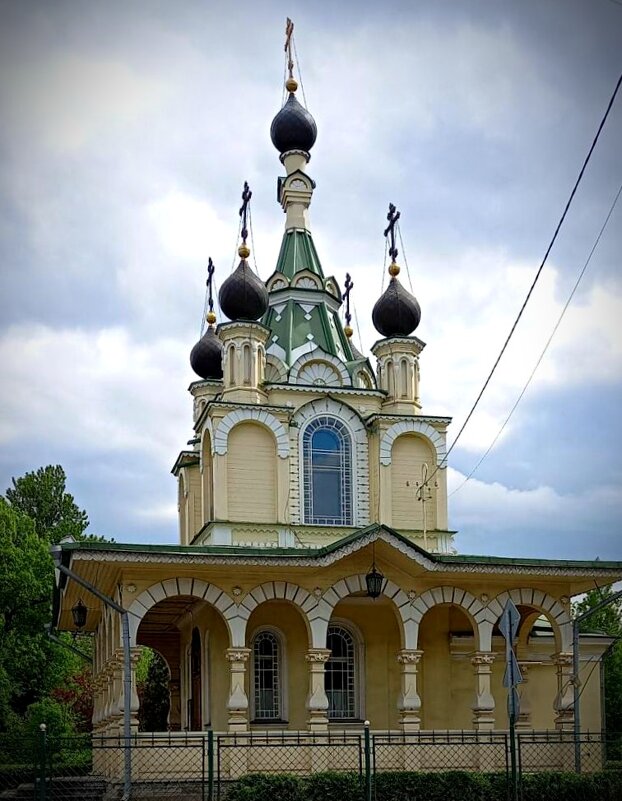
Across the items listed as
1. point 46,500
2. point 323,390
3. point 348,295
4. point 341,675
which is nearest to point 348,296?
point 348,295

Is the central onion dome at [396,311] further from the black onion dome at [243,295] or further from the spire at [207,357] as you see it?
the spire at [207,357]

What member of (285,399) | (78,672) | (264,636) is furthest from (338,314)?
(78,672)

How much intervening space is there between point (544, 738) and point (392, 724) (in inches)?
143

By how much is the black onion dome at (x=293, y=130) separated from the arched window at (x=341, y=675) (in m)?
13.8

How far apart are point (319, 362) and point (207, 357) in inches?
215

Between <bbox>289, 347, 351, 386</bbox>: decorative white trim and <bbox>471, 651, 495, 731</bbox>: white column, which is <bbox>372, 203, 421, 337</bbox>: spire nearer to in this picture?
<bbox>289, 347, 351, 386</bbox>: decorative white trim

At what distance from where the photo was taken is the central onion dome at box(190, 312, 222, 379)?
1291 inches

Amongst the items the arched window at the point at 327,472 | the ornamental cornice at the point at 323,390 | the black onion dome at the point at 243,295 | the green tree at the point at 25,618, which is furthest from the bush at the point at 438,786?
the green tree at the point at 25,618

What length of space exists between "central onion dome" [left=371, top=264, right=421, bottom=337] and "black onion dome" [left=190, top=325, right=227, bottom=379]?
5.77 meters

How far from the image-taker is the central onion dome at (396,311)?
28625 millimetres

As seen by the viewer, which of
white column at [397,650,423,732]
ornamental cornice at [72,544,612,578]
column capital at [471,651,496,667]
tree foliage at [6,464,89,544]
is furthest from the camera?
tree foliage at [6,464,89,544]

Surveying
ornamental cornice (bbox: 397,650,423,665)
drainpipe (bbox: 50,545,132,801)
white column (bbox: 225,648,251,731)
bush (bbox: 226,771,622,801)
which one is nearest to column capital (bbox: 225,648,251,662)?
white column (bbox: 225,648,251,731)

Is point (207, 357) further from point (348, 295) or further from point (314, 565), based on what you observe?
point (314, 565)

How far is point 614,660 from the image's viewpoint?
45.9 m
